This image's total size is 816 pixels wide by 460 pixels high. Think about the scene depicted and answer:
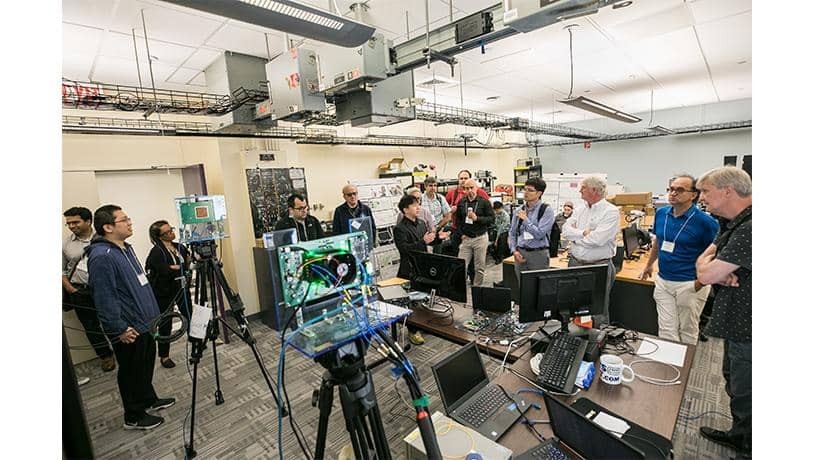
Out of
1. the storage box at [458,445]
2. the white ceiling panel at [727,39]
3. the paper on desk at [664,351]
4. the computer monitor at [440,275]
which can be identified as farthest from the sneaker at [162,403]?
the white ceiling panel at [727,39]

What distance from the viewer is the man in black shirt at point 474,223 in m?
4.14

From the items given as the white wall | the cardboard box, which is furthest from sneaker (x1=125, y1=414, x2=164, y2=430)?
the white wall

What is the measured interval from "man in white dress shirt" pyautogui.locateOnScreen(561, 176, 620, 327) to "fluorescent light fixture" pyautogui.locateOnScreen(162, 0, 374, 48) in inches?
88.3

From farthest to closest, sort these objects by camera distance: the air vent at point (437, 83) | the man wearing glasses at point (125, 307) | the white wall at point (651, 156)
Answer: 1. the white wall at point (651, 156)
2. the air vent at point (437, 83)
3. the man wearing glasses at point (125, 307)

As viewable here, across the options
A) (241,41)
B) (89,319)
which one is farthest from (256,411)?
(241,41)

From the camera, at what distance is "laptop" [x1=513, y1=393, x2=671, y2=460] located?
3.18 feet

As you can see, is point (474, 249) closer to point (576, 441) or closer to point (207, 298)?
point (207, 298)

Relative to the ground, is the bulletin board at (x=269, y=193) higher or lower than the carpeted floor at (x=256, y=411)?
higher

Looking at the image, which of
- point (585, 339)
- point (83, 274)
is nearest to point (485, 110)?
point (585, 339)

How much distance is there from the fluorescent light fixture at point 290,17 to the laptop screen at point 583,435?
5.75 feet

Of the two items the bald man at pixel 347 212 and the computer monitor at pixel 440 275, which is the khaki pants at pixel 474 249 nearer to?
the bald man at pixel 347 212

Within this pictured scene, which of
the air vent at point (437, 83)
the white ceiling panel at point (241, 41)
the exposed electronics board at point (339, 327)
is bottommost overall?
the exposed electronics board at point (339, 327)

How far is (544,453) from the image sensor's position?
1140 millimetres

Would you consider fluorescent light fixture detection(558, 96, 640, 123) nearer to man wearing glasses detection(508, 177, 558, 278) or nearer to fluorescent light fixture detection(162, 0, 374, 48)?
man wearing glasses detection(508, 177, 558, 278)
